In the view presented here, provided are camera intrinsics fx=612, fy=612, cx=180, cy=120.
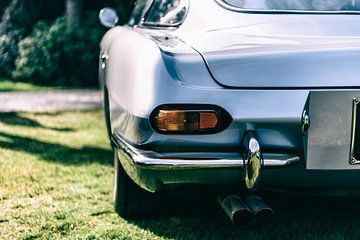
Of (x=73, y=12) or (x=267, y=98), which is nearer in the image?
(x=267, y=98)

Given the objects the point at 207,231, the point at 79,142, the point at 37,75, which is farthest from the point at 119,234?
the point at 37,75

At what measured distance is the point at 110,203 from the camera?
3725 millimetres

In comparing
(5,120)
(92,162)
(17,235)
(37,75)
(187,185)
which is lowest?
(37,75)

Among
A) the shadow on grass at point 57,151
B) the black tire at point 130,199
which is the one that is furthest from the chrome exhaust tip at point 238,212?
the shadow on grass at point 57,151

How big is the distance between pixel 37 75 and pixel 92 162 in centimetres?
623

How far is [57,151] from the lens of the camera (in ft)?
16.8

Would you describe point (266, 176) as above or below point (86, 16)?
above

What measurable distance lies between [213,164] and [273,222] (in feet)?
3.12

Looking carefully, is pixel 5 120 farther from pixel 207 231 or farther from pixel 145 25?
pixel 207 231

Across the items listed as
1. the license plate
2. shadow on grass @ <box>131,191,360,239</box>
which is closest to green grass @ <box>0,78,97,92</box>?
shadow on grass @ <box>131,191,360,239</box>

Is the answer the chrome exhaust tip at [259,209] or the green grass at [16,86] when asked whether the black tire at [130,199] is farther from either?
the green grass at [16,86]

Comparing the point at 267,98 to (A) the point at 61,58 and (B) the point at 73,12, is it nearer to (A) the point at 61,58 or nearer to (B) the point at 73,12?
(A) the point at 61,58

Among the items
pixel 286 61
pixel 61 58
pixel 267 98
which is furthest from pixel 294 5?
pixel 61 58

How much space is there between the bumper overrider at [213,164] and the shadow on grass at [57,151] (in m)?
2.24
